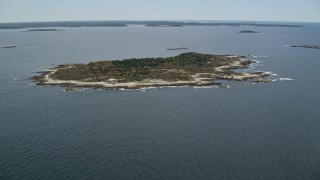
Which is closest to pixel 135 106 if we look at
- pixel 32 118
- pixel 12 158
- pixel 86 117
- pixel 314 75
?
pixel 86 117

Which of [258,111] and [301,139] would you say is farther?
[258,111]

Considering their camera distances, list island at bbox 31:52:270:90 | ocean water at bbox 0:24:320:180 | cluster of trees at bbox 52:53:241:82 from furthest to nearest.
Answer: cluster of trees at bbox 52:53:241:82 < island at bbox 31:52:270:90 < ocean water at bbox 0:24:320:180

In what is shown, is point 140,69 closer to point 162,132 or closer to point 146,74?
point 146,74

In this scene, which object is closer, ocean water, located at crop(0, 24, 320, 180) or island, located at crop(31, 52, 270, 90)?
ocean water, located at crop(0, 24, 320, 180)

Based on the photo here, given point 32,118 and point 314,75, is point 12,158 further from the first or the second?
point 314,75

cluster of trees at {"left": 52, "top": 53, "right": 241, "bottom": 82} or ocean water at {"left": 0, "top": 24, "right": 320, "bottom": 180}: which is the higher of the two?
cluster of trees at {"left": 52, "top": 53, "right": 241, "bottom": 82}

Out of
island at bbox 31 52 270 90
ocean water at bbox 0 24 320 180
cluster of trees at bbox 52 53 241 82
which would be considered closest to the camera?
ocean water at bbox 0 24 320 180

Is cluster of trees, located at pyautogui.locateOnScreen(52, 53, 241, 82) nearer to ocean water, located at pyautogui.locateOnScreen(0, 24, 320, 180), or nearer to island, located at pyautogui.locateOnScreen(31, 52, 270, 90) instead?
island, located at pyautogui.locateOnScreen(31, 52, 270, 90)

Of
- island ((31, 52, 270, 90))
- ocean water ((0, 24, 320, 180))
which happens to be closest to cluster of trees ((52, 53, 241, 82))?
island ((31, 52, 270, 90))
